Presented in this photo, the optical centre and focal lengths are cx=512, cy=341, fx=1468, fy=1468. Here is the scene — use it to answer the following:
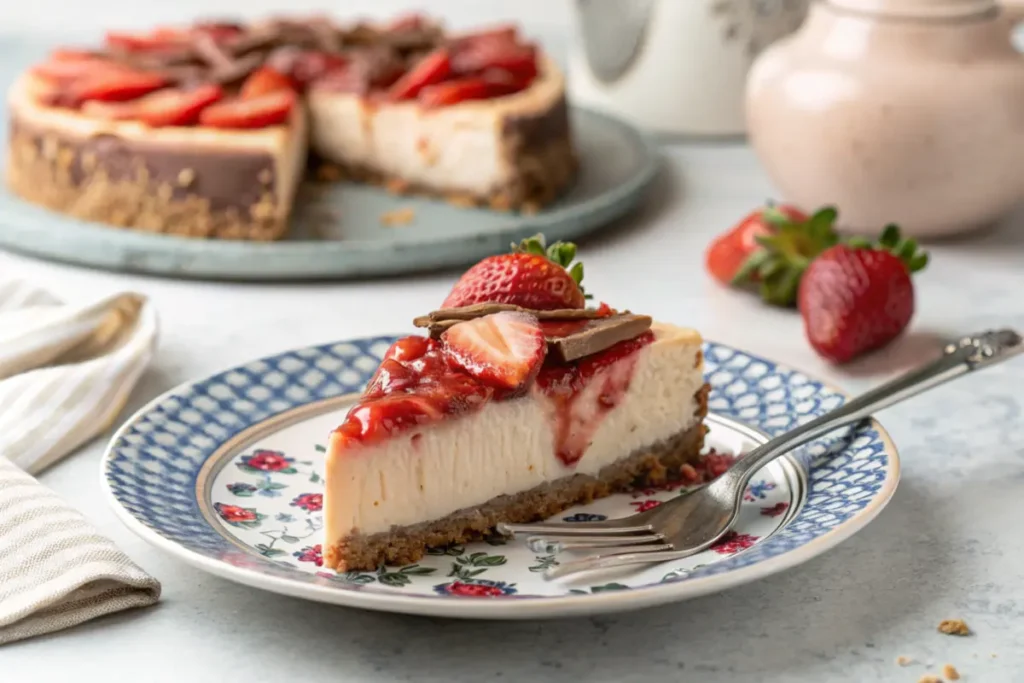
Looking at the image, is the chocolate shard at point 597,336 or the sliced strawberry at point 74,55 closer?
the chocolate shard at point 597,336

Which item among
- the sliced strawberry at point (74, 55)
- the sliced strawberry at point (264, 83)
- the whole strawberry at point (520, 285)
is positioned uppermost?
the whole strawberry at point (520, 285)

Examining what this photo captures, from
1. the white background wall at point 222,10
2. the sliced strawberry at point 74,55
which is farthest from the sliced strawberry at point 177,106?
the white background wall at point 222,10

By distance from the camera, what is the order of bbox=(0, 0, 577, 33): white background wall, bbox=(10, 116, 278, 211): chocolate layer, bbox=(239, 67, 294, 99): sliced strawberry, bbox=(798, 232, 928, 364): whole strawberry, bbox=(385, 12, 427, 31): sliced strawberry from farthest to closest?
1. bbox=(0, 0, 577, 33): white background wall
2. bbox=(385, 12, 427, 31): sliced strawberry
3. bbox=(239, 67, 294, 99): sliced strawberry
4. bbox=(10, 116, 278, 211): chocolate layer
5. bbox=(798, 232, 928, 364): whole strawberry

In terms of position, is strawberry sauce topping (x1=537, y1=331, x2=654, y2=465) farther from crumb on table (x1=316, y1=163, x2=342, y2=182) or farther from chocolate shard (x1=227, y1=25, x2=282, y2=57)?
chocolate shard (x1=227, y1=25, x2=282, y2=57)

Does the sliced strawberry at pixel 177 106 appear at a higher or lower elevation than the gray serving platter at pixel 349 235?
higher

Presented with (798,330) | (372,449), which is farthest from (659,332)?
(798,330)

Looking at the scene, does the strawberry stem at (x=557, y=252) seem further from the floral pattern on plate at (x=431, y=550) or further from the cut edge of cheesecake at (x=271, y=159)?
the cut edge of cheesecake at (x=271, y=159)

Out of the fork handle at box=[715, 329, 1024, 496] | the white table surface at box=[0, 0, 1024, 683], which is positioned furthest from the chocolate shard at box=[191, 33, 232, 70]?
the fork handle at box=[715, 329, 1024, 496]
